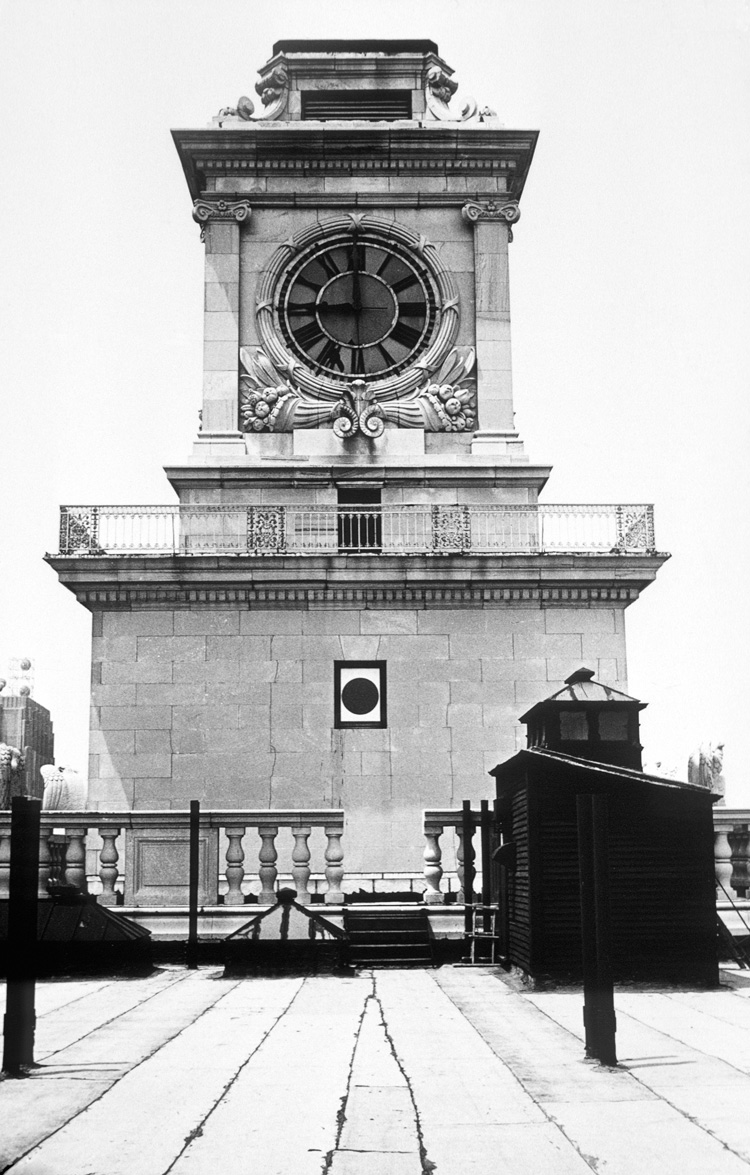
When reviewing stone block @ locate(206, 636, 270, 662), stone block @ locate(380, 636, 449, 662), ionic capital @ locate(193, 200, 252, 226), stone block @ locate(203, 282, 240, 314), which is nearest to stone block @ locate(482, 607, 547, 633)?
stone block @ locate(380, 636, 449, 662)

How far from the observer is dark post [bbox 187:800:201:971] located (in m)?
17.3

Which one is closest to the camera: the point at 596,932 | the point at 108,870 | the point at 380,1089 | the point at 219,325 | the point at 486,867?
the point at 380,1089

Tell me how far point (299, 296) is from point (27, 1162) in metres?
27.6

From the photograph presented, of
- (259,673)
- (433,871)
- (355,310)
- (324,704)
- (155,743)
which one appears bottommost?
(433,871)

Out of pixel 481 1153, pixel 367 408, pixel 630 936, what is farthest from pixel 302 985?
pixel 367 408

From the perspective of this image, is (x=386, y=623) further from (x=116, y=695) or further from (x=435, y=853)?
(x=435, y=853)

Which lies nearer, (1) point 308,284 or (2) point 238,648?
(2) point 238,648

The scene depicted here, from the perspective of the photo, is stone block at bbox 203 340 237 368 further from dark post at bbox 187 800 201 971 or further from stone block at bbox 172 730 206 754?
dark post at bbox 187 800 201 971

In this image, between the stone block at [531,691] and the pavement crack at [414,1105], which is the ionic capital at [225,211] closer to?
the stone block at [531,691]

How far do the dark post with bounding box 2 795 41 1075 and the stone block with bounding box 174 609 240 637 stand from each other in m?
18.2

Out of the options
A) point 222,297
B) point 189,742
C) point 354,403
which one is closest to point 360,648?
point 189,742

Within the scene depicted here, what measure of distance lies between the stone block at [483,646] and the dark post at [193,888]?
10386 mm

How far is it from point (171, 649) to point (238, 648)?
1.30 meters

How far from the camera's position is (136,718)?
90.4 ft
